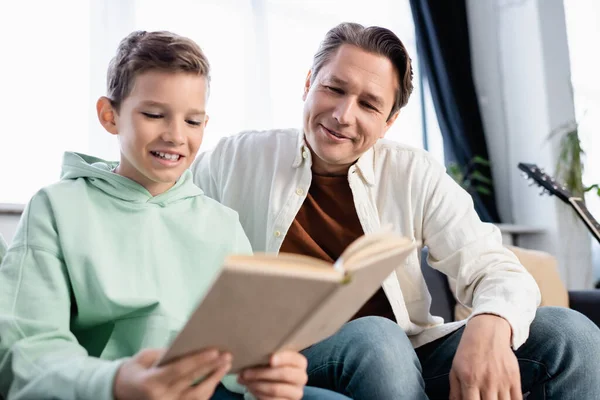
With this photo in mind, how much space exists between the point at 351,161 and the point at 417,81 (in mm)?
2804

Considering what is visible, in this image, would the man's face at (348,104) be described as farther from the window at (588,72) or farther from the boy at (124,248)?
the window at (588,72)

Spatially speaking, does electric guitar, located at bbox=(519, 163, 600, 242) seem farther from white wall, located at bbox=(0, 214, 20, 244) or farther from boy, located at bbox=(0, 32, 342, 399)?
white wall, located at bbox=(0, 214, 20, 244)

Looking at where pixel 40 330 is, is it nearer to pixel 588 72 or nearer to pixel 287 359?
pixel 287 359

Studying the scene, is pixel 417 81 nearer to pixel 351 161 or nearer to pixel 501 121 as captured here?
pixel 501 121

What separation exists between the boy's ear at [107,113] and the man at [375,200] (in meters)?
0.43

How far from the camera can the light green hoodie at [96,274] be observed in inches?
33.5

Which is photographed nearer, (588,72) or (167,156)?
(167,156)

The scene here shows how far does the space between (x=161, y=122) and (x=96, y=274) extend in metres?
0.27

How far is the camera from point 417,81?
13.7ft

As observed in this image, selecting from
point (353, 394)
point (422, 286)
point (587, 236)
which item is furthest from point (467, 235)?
point (587, 236)

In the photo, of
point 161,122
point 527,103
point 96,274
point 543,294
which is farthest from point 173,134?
point 527,103

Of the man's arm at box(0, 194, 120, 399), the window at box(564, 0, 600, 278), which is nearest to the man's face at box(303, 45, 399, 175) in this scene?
the man's arm at box(0, 194, 120, 399)

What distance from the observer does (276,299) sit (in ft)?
2.13

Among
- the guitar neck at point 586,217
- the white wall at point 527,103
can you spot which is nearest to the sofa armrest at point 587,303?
the guitar neck at point 586,217
